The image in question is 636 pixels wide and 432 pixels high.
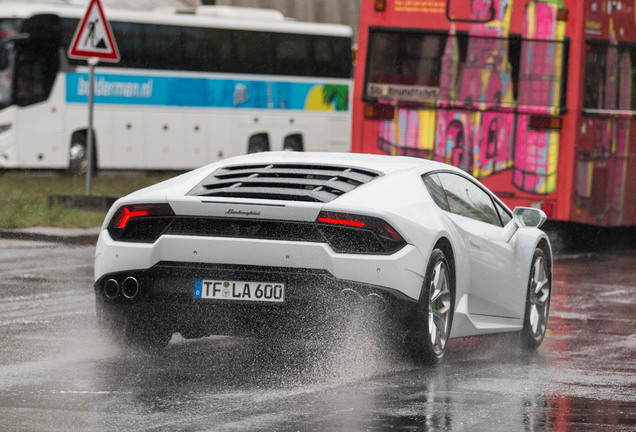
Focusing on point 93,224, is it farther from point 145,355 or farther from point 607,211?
point 145,355

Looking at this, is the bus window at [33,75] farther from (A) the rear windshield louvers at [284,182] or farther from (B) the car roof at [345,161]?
(A) the rear windshield louvers at [284,182]

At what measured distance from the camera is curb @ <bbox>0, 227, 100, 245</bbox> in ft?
58.0

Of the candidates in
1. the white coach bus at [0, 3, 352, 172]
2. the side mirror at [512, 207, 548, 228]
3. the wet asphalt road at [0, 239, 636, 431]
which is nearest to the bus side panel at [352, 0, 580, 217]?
the wet asphalt road at [0, 239, 636, 431]

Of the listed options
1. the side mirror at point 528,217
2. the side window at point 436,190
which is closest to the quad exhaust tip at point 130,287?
the side window at point 436,190

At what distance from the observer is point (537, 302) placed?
10742mm

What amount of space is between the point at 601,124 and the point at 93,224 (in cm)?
618

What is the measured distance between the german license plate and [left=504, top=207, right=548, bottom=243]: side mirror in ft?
7.85

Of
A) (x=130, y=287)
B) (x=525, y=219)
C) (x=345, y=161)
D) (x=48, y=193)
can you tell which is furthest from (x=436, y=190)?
(x=48, y=193)

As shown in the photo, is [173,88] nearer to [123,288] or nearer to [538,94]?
[538,94]

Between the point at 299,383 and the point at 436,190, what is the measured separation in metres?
1.93

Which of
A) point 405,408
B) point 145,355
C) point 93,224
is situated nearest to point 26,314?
point 145,355

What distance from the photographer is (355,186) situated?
8.94m

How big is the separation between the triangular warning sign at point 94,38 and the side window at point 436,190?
11.1 metres

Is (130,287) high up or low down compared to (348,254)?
down
